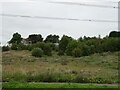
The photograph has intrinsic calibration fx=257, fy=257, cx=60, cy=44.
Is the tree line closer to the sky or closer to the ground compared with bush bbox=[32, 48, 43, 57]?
closer to the sky

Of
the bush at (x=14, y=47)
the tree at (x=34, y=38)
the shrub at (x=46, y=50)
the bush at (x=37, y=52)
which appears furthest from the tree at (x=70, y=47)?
the bush at (x=14, y=47)

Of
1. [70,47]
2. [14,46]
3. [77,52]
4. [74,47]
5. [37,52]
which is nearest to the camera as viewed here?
[14,46]

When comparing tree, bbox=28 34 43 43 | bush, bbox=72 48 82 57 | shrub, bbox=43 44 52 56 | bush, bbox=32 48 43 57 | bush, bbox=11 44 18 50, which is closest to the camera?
bush, bbox=11 44 18 50

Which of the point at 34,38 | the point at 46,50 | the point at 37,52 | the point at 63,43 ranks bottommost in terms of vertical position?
the point at 37,52


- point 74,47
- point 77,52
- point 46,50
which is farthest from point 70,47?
point 46,50

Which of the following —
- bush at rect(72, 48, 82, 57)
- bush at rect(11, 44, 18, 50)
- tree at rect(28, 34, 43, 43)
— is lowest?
bush at rect(72, 48, 82, 57)

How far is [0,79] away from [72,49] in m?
52.0

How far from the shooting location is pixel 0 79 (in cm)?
1412

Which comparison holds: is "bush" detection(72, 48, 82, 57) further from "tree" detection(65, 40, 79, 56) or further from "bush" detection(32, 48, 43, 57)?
"bush" detection(32, 48, 43, 57)

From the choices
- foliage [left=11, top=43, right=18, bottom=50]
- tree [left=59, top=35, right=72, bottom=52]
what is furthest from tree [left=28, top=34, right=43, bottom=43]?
foliage [left=11, top=43, right=18, bottom=50]

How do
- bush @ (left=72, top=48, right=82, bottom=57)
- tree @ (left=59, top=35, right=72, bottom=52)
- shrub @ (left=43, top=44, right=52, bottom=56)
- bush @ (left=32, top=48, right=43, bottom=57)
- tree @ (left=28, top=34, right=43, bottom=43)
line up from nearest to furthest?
bush @ (left=32, top=48, right=43, bottom=57), shrub @ (left=43, top=44, right=52, bottom=56), bush @ (left=72, top=48, right=82, bottom=57), tree @ (left=59, top=35, right=72, bottom=52), tree @ (left=28, top=34, right=43, bottom=43)

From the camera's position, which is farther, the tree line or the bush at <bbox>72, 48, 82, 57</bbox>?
the bush at <bbox>72, 48, 82, 57</bbox>

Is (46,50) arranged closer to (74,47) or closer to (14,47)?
(74,47)

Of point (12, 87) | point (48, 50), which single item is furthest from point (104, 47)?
point (12, 87)
